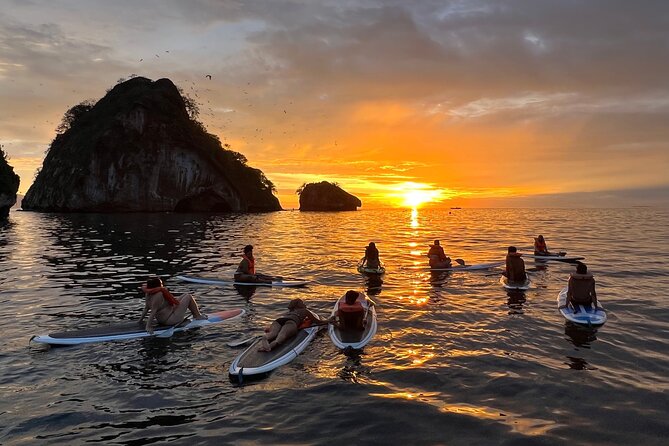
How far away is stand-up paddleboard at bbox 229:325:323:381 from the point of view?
34.4 ft

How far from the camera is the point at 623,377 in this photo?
34.9 ft

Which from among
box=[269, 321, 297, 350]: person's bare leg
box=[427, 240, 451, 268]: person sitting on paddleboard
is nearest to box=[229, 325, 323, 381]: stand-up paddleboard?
box=[269, 321, 297, 350]: person's bare leg

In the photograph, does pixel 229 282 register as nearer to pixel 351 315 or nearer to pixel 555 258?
pixel 351 315

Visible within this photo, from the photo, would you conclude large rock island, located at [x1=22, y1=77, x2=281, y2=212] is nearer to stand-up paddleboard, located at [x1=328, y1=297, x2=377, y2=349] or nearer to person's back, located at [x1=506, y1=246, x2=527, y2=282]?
person's back, located at [x1=506, y1=246, x2=527, y2=282]

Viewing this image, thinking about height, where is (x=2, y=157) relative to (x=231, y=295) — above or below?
above

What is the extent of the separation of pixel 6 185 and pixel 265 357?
81815mm

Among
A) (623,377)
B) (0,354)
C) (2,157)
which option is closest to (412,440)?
(623,377)

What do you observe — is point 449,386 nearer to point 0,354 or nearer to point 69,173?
point 0,354

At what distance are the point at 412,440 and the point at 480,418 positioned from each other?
67.0 inches

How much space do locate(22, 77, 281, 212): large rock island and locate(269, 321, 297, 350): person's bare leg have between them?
102245mm

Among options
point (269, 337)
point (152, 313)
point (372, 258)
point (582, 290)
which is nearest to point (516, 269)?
point (582, 290)

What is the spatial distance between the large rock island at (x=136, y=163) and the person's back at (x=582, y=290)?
104 meters

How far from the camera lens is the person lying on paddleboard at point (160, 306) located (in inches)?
542

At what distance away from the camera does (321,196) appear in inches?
7195
